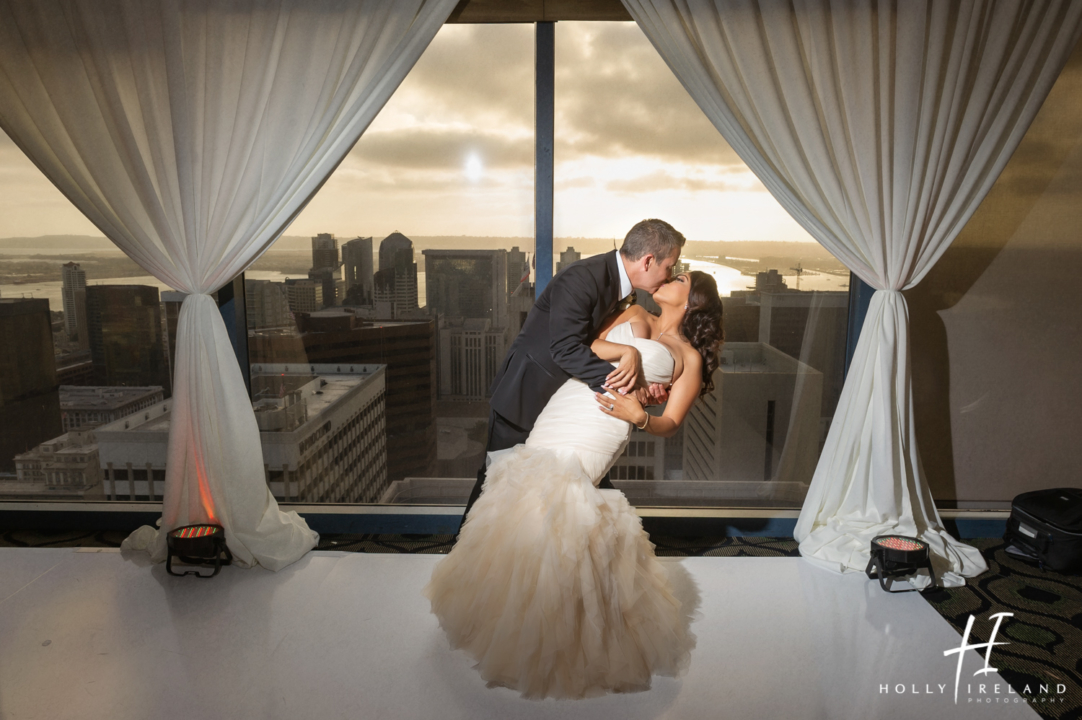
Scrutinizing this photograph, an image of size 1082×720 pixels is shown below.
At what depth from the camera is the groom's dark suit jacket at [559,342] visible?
2223 millimetres

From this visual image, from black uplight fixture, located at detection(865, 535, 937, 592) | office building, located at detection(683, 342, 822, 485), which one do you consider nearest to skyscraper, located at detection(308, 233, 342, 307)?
office building, located at detection(683, 342, 822, 485)

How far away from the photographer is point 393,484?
122 inches

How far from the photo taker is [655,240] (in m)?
2.27

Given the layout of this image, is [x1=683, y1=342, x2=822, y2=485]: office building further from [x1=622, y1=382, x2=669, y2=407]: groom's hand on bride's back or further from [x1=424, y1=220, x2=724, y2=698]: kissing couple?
[x1=622, y1=382, x2=669, y2=407]: groom's hand on bride's back

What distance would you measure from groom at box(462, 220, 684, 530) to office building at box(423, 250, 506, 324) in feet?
1.41

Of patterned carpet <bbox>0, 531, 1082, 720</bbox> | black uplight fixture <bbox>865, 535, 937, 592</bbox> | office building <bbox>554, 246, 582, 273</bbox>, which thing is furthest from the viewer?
office building <bbox>554, 246, 582, 273</bbox>

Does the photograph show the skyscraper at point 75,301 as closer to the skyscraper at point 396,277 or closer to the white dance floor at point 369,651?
the white dance floor at point 369,651

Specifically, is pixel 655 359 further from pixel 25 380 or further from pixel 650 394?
pixel 25 380

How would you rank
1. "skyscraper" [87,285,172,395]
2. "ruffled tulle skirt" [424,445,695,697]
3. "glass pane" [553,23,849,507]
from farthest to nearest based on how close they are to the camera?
"skyscraper" [87,285,172,395] < "glass pane" [553,23,849,507] < "ruffled tulle skirt" [424,445,695,697]

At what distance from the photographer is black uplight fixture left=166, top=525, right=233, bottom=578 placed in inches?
102

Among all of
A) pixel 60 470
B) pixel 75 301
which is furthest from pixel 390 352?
pixel 60 470

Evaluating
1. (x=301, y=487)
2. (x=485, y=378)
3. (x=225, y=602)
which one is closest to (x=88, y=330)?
(x=301, y=487)

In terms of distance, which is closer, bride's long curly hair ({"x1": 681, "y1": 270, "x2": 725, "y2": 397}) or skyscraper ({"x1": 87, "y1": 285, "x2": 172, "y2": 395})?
bride's long curly hair ({"x1": 681, "y1": 270, "x2": 725, "y2": 397})

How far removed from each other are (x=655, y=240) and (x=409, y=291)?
1.18 meters
